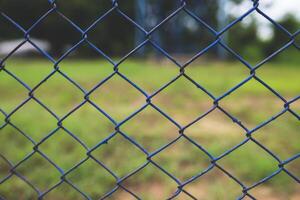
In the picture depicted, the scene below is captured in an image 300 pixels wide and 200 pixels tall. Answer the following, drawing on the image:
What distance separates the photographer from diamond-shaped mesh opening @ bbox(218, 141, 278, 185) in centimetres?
252

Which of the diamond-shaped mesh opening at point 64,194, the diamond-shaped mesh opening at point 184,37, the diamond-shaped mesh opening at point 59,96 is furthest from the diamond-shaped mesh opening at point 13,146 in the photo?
the diamond-shaped mesh opening at point 184,37

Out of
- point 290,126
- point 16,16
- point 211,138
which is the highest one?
point 16,16

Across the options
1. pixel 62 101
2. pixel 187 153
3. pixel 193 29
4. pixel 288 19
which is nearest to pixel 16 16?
pixel 193 29

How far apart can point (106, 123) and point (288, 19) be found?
13.8 meters

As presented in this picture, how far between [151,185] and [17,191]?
2.50 feet

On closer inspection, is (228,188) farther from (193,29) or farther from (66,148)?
(193,29)

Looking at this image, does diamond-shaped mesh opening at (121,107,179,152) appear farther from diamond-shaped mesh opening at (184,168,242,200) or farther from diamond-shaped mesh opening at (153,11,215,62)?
diamond-shaped mesh opening at (153,11,215,62)

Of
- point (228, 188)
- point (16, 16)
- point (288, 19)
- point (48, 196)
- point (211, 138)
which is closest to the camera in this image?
point (48, 196)

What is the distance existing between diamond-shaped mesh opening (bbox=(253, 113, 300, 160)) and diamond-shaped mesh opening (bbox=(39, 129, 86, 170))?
1.45 meters

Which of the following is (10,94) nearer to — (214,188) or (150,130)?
(150,130)

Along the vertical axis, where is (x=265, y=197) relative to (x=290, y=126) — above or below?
below

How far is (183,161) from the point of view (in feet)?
9.19

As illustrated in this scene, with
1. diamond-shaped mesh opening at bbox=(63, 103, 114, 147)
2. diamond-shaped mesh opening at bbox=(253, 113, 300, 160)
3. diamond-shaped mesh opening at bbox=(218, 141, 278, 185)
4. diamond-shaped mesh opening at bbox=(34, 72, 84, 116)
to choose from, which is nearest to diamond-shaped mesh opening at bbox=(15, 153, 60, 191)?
diamond-shaped mesh opening at bbox=(63, 103, 114, 147)

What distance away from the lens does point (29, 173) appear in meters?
2.41
